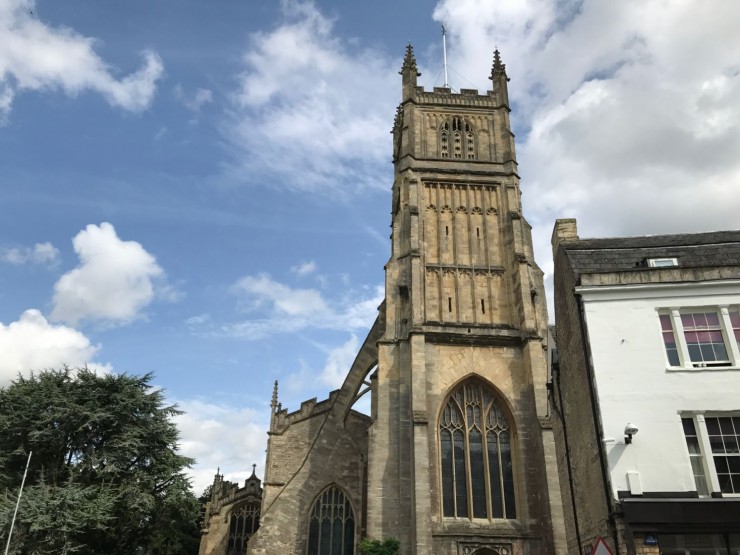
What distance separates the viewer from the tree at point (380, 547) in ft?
68.3

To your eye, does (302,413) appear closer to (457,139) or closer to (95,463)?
(95,463)

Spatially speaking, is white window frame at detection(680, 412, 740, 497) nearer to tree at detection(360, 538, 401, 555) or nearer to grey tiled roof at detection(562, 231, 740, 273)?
grey tiled roof at detection(562, 231, 740, 273)

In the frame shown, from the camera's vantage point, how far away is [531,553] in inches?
862

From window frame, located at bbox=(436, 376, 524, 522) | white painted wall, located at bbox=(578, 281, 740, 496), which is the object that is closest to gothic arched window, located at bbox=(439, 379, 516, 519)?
window frame, located at bbox=(436, 376, 524, 522)

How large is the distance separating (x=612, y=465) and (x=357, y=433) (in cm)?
1926

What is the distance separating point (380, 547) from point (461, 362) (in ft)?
26.3

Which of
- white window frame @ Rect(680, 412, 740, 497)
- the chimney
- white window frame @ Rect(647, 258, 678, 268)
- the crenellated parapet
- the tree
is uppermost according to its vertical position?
the chimney

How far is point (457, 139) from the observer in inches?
1237

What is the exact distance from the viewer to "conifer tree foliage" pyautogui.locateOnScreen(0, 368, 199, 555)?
79.5 feet

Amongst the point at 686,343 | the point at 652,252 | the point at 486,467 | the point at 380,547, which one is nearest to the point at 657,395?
the point at 686,343

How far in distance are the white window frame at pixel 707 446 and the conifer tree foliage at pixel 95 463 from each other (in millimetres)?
22096

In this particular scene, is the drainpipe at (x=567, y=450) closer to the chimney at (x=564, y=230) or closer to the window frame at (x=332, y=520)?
the chimney at (x=564, y=230)

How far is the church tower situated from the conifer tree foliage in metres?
11.0

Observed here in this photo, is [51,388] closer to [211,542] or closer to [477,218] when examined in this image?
[211,542]
